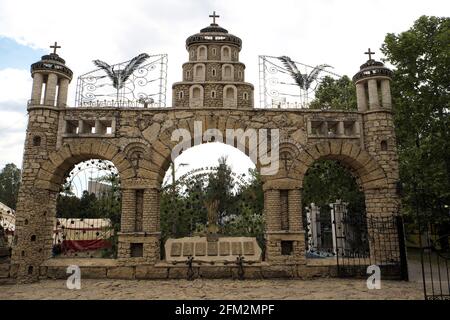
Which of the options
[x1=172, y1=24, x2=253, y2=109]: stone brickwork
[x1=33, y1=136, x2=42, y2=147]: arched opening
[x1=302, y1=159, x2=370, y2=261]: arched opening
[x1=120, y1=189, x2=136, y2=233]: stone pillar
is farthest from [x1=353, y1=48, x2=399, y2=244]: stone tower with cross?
[x1=33, y1=136, x2=42, y2=147]: arched opening

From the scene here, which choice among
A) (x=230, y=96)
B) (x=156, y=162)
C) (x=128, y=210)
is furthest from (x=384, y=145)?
(x=128, y=210)

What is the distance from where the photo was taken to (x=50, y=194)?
983cm

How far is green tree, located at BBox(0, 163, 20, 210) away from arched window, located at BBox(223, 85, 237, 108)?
4000cm

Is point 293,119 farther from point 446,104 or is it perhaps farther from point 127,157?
point 446,104

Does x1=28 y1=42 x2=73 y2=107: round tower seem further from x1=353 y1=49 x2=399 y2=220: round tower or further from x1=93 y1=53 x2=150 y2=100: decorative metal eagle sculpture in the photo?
x1=353 y1=49 x2=399 y2=220: round tower

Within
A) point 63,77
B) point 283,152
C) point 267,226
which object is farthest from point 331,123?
point 63,77

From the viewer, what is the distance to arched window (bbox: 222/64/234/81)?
11.0 metres

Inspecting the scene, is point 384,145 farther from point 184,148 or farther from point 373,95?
point 184,148

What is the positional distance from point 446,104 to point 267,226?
9075mm

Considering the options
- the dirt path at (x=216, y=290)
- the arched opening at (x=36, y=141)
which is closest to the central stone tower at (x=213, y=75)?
the arched opening at (x=36, y=141)

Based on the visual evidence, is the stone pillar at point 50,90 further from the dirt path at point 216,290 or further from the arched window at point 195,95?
the dirt path at point 216,290

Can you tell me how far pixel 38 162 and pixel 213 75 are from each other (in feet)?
20.7

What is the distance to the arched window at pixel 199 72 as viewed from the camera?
11.0 meters

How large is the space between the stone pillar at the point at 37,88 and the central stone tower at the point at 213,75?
13.9 feet
